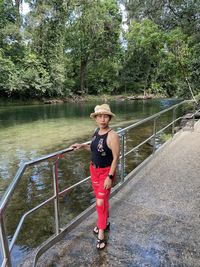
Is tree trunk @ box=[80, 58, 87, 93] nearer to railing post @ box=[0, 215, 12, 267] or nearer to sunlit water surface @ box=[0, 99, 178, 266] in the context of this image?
sunlit water surface @ box=[0, 99, 178, 266]

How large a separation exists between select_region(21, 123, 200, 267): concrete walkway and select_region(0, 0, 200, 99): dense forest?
357 inches

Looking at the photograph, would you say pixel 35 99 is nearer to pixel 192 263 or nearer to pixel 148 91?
pixel 148 91

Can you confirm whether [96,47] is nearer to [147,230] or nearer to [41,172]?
[41,172]

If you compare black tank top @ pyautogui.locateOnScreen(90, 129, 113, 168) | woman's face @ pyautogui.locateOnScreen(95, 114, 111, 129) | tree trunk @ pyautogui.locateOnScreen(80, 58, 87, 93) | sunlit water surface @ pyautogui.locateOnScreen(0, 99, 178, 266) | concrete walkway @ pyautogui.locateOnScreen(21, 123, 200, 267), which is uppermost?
tree trunk @ pyautogui.locateOnScreen(80, 58, 87, 93)

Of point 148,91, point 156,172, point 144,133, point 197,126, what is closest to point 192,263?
point 156,172

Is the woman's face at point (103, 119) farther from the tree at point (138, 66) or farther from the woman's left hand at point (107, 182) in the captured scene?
the tree at point (138, 66)

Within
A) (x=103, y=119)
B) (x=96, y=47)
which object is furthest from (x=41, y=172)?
(x=96, y=47)

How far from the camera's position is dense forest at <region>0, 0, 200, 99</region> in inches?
734

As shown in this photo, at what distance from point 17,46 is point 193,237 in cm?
2732

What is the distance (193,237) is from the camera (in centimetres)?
281

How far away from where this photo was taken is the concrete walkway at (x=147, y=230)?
2.44 m

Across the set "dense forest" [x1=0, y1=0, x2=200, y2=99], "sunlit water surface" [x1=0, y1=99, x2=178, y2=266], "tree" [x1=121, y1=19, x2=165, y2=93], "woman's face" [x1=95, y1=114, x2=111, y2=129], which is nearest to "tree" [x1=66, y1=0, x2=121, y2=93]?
"dense forest" [x1=0, y1=0, x2=200, y2=99]

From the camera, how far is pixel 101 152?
2604 mm

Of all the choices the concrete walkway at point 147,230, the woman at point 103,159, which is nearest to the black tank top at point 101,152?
the woman at point 103,159
